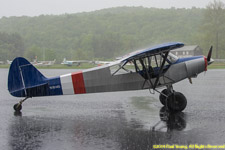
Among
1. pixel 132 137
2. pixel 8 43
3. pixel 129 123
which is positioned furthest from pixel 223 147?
pixel 8 43

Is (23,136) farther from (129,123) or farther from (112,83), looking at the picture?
(112,83)

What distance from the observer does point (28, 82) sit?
9.47 meters

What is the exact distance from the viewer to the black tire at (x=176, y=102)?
929 centimetres

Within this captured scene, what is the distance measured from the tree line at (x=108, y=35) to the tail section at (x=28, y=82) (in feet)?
150

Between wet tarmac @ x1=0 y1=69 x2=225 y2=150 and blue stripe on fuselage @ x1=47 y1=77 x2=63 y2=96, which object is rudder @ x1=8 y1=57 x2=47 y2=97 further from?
wet tarmac @ x1=0 y1=69 x2=225 y2=150

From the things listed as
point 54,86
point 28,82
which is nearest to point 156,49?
point 54,86

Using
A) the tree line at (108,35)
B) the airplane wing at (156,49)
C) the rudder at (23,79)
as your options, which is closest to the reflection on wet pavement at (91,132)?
the rudder at (23,79)

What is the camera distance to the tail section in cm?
944

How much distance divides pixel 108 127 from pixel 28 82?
3.47 metres

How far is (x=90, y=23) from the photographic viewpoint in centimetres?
16200

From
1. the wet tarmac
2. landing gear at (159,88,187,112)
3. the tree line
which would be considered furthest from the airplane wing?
the tree line

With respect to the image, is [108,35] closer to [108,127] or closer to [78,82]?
[78,82]

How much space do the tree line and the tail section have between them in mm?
45622

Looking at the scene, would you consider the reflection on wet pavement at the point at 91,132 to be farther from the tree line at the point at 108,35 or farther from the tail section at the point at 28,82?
the tree line at the point at 108,35
